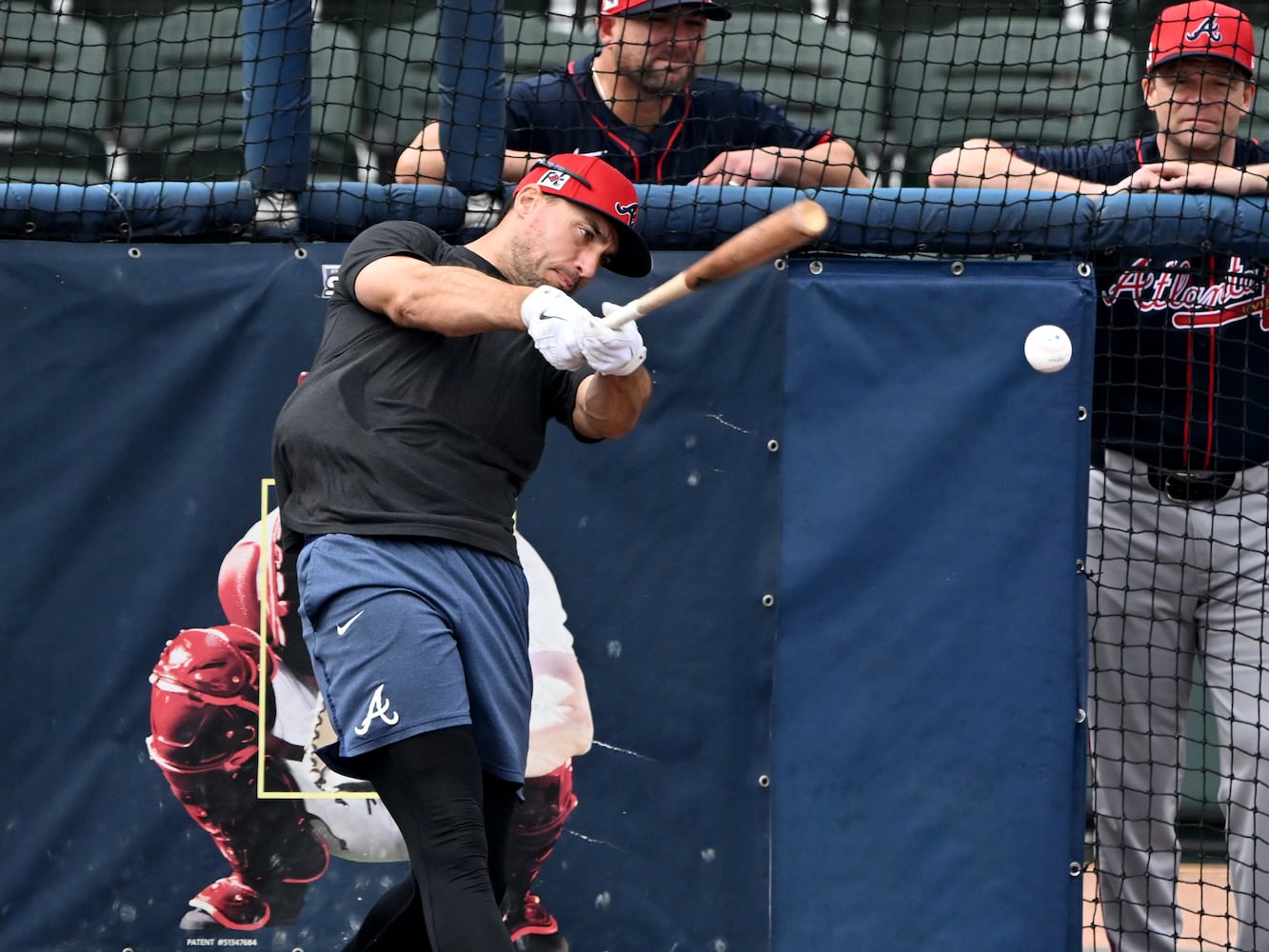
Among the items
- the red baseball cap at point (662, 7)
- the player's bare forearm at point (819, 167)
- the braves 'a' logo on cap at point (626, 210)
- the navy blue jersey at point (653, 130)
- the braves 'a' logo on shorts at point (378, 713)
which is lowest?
the braves 'a' logo on shorts at point (378, 713)

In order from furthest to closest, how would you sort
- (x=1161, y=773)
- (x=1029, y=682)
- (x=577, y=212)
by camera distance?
Result: (x=1161, y=773), (x=1029, y=682), (x=577, y=212)

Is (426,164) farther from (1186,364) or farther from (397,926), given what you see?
(1186,364)

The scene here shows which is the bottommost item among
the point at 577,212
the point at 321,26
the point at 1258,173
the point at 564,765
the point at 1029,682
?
the point at 564,765

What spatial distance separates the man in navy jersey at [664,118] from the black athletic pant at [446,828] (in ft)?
6.03

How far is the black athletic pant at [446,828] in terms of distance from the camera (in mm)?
2793

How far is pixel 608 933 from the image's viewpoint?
381 cm

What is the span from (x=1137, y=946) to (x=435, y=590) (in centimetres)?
221

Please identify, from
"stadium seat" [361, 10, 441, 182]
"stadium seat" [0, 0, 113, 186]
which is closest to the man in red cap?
"stadium seat" [361, 10, 441, 182]

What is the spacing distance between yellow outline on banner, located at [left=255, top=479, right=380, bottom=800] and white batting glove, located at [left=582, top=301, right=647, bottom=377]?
1.34 meters

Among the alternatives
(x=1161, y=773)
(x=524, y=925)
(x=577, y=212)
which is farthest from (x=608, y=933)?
(x=577, y=212)

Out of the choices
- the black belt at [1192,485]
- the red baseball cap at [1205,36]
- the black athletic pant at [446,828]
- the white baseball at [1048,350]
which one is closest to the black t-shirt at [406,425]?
the black athletic pant at [446,828]

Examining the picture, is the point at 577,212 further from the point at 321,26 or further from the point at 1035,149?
the point at 321,26

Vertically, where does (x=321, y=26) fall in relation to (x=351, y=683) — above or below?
above

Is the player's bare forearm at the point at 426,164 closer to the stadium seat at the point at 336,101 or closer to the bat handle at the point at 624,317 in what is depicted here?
the bat handle at the point at 624,317
